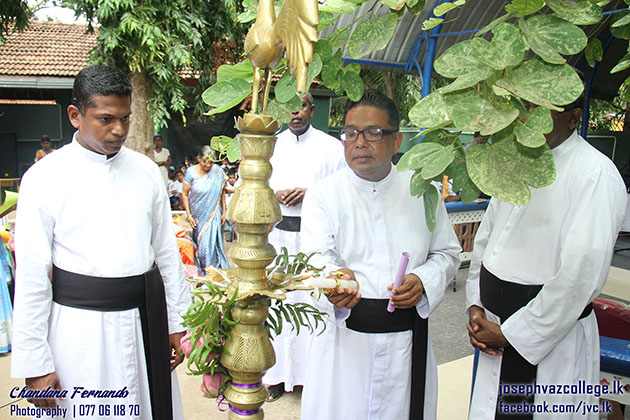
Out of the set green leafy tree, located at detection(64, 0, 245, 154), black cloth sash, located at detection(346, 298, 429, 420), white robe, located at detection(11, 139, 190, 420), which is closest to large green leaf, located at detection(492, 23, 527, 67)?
black cloth sash, located at detection(346, 298, 429, 420)

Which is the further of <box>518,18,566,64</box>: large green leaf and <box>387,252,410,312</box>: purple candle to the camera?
<box>387,252,410,312</box>: purple candle

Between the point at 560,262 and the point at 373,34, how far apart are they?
4.83 ft

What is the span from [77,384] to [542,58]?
2436mm

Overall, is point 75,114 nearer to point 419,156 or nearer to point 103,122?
point 103,122

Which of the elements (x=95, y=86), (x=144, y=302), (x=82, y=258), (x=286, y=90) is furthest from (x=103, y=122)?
(x=286, y=90)

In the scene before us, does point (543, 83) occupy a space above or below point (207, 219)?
above

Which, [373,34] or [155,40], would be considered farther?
[155,40]

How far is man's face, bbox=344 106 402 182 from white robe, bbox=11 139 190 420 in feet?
3.65

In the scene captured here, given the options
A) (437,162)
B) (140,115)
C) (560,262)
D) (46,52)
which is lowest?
(560,262)

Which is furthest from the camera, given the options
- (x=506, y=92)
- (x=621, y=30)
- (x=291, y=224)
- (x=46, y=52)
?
(x=46, y=52)

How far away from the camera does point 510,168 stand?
1082mm

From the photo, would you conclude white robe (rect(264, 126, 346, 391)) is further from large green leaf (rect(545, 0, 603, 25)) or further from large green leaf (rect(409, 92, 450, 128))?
large green leaf (rect(545, 0, 603, 25))

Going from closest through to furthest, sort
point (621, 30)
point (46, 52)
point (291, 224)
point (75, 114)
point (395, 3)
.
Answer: point (395, 3) < point (621, 30) < point (75, 114) < point (291, 224) < point (46, 52)

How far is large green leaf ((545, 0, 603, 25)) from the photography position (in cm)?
107
